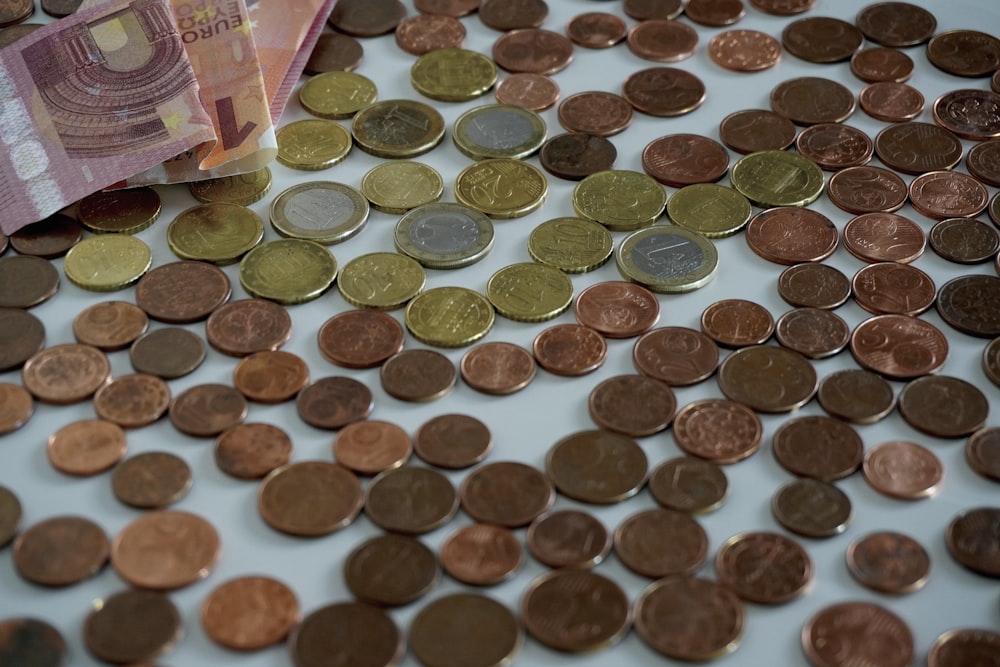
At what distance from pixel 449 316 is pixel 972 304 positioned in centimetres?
104

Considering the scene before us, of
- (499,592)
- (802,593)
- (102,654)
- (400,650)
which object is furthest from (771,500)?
(102,654)

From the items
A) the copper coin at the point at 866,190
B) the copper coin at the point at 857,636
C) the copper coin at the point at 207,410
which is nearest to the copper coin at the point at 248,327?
the copper coin at the point at 207,410

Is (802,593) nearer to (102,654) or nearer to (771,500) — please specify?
(771,500)

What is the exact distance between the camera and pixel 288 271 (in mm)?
2416

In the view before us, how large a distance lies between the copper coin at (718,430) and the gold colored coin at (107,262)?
3.69 ft

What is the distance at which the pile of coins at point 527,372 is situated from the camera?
6.21 ft

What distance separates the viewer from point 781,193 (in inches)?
102

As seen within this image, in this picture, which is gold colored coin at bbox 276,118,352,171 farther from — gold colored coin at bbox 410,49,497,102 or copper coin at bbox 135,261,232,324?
copper coin at bbox 135,261,232,324

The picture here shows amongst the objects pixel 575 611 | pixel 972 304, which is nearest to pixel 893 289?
pixel 972 304

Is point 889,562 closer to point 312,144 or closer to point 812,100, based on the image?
point 812,100

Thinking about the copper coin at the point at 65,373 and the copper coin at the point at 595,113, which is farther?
the copper coin at the point at 595,113

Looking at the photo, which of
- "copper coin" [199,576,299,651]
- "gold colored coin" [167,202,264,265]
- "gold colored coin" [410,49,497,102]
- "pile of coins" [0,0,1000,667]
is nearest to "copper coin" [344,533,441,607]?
"pile of coins" [0,0,1000,667]

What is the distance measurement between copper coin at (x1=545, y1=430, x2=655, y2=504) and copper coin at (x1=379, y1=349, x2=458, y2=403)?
0.25 metres

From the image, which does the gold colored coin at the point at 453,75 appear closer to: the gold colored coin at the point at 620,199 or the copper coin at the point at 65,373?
the gold colored coin at the point at 620,199
